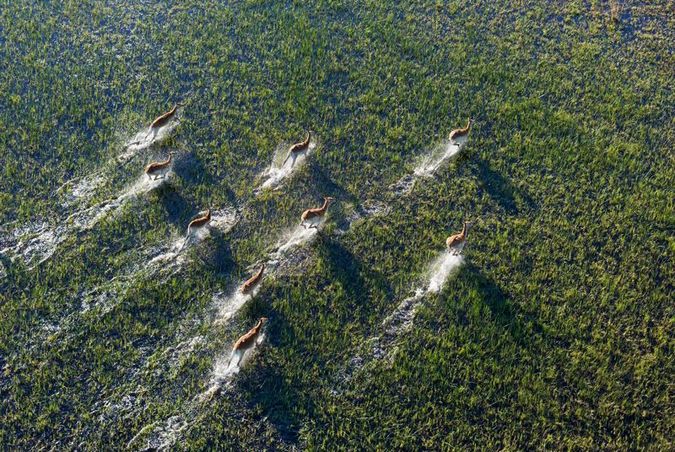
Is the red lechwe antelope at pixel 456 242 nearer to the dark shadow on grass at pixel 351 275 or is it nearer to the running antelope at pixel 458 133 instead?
the dark shadow on grass at pixel 351 275

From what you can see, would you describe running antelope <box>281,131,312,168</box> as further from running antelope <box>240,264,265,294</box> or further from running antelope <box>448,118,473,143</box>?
running antelope <box>240,264,265,294</box>

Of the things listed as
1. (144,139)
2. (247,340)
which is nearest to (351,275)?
(247,340)

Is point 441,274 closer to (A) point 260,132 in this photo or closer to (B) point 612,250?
(B) point 612,250

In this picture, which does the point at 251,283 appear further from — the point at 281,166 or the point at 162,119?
the point at 162,119

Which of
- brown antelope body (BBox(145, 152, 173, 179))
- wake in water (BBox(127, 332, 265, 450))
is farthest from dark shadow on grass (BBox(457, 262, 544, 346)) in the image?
brown antelope body (BBox(145, 152, 173, 179))

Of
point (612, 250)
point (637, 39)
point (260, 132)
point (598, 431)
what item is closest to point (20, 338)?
point (260, 132)

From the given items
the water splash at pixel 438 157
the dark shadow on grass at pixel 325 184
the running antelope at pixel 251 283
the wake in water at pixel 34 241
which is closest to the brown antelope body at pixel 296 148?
the dark shadow on grass at pixel 325 184
